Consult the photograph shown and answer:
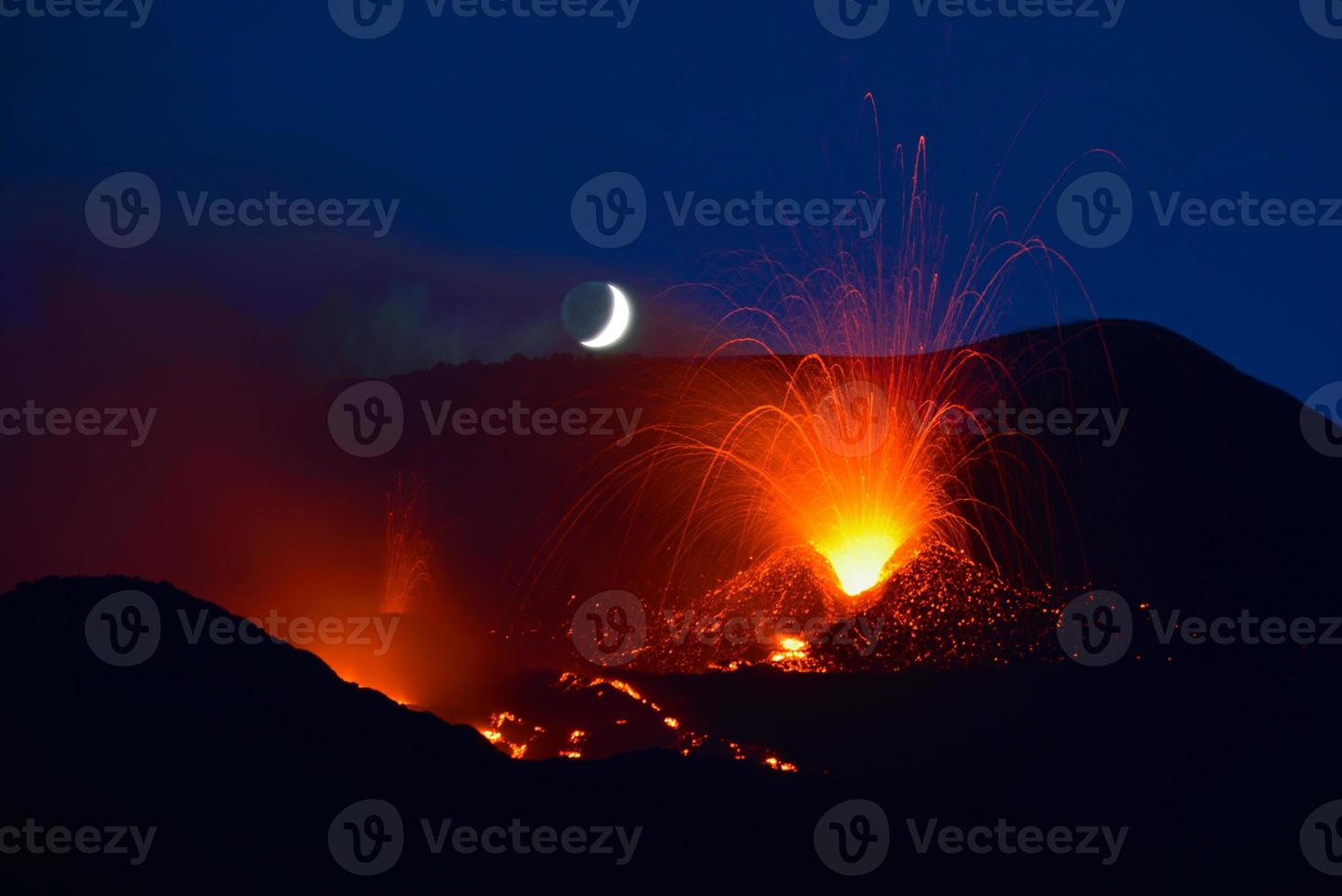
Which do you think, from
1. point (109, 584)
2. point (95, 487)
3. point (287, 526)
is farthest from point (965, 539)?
point (95, 487)

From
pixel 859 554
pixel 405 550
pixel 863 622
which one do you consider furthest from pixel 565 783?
pixel 405 550

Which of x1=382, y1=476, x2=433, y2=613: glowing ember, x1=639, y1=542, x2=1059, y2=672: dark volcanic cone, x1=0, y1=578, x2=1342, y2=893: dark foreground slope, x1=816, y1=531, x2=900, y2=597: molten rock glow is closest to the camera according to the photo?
x1=0, y1=578, x2=1342, y2=893: dark foreground slope

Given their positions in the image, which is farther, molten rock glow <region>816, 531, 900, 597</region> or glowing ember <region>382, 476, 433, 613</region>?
glowing ember <region>382, 476, 433, 613</region>

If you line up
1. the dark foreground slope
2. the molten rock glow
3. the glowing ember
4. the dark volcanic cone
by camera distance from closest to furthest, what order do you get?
the dark foreground slope
the dark volcanic cone
the molten rock glow
the glowing ember

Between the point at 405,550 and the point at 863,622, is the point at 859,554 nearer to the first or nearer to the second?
the point at 863,622

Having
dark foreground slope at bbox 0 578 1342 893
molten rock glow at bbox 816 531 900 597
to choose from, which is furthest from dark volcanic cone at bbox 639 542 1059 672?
dark foreground slope at bbox 0 578 1342 893

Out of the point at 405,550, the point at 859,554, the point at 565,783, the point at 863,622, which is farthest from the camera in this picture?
the point at 405,550

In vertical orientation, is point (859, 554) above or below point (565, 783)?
above

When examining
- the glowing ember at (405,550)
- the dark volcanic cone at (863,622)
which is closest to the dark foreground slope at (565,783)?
the dark volcanic cone at (863,622)

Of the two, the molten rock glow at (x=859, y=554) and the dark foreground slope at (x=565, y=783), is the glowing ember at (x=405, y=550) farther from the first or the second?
the dark foreground slope at (x=565, y=783)

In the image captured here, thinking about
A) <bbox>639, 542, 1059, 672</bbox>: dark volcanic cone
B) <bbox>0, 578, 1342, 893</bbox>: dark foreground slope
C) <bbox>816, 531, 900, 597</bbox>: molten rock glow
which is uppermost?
<bbox>816, 531, 900, 597</bbox>: molten rock glow

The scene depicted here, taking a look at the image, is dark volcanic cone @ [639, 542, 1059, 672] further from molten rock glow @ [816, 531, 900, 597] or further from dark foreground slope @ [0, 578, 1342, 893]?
dark foreground slope @ [0, 578, 1342, 893]

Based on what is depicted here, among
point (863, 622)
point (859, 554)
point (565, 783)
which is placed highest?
point (859, 554)
